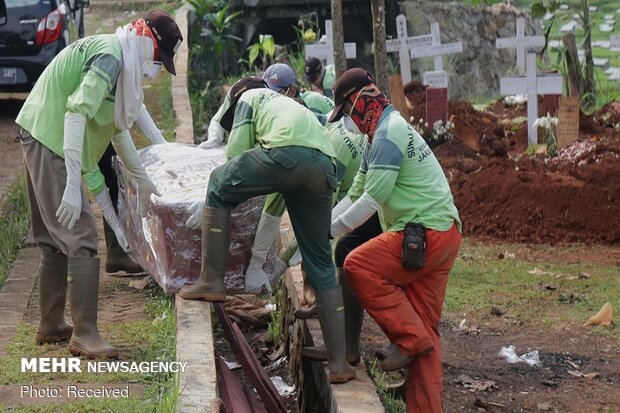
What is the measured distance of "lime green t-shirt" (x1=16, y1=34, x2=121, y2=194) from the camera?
6.89 metres

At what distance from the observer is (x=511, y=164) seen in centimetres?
1295

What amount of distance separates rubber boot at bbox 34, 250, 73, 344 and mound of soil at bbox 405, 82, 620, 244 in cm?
536

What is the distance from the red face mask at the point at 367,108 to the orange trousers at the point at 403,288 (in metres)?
0.61

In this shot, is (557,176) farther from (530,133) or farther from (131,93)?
(131,93)

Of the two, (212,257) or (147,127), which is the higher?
(147,127)

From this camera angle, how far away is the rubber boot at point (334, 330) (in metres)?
7.05

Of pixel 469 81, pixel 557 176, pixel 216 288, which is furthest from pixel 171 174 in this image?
pixel 469 81

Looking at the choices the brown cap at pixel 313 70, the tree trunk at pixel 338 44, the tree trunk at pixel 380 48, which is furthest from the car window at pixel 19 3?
the tree trunk at pixel 380 48

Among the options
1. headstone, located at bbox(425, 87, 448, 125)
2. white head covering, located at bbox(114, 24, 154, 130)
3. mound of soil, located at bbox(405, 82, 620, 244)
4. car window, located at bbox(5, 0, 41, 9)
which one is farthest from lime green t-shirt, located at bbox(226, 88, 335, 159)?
car window, located at bbox(5, 0, 41, 9)

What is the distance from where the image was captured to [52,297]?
24.4 ft

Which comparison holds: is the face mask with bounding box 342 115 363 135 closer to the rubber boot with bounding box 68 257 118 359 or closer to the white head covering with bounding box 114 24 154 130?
the white head covering with bounding box 114 24 154 130

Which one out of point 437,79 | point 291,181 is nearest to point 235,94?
point 291,181

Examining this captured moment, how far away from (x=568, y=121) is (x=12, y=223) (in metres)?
6.05

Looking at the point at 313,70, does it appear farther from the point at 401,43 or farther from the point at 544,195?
the point at 544,195
